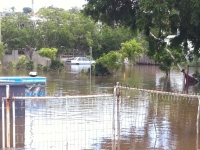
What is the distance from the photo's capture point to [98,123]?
1202 cm

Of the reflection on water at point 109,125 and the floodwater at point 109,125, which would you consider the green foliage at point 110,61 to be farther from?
the reflection on water at point 109,125

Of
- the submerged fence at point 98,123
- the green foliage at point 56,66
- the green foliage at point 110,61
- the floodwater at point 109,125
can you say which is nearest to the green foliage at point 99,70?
the green foliage at point 110,61

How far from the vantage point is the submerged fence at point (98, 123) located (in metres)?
9.66

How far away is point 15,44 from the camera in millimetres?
46250

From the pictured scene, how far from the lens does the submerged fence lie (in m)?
9.66

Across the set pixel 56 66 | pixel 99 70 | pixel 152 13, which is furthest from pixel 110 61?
pixel 152 13

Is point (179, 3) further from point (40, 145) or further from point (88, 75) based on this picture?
point (88, 75)

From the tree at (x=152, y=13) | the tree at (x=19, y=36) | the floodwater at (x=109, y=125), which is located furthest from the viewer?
the tree at (x=19, y=36)

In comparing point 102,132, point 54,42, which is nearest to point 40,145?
point 102,132

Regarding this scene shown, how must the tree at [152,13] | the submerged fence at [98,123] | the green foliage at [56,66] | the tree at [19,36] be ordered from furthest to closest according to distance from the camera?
the tree at [19,36], the green foliage at [56,66], the tree at [152,13], the submerged fence at [98,123]

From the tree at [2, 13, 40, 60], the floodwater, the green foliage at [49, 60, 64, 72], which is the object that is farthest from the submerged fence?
the tree at [2, 13, 40, 60]

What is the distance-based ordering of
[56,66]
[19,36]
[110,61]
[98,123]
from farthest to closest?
[19,36] < [56,66] < [110,61] < [98,123]

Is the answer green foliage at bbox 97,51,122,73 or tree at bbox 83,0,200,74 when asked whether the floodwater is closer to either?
tree at bbox 83,0,200,74

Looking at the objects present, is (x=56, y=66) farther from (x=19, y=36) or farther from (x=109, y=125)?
(x=109, y=125)
